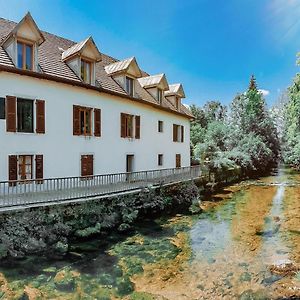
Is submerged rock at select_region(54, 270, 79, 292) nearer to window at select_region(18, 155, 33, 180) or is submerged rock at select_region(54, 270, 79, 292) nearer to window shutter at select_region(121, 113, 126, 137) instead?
window at select_region(18, 155, 33, 180)

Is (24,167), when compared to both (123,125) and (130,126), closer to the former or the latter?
(123,125)

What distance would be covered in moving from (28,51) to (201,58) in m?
17.2

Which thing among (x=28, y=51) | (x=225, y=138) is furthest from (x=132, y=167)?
(x=225, y=138)

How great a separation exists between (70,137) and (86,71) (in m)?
4.64

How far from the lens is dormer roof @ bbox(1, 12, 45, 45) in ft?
49.6

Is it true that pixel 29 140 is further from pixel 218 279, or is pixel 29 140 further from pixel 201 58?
Answer: pixel 201 58

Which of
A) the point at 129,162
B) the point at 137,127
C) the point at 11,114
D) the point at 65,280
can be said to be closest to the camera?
A: the point at 65,280

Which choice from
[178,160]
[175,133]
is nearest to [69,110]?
[175,133]

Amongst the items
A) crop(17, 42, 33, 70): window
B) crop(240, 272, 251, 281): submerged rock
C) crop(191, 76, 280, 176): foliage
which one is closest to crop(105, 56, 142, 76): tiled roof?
crop(17, 42, 33, 70): window

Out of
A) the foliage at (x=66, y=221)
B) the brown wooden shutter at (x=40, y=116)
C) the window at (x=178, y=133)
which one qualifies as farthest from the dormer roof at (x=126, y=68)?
the foliage at (x=66, y=221)

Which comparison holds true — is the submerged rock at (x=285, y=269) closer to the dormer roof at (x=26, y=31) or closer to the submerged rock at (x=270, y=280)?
the submerged rock at (x=270, y=280)

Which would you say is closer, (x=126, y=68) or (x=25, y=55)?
(x=25, y=55)

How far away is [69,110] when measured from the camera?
17734 mm

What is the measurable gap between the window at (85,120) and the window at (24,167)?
383cm
